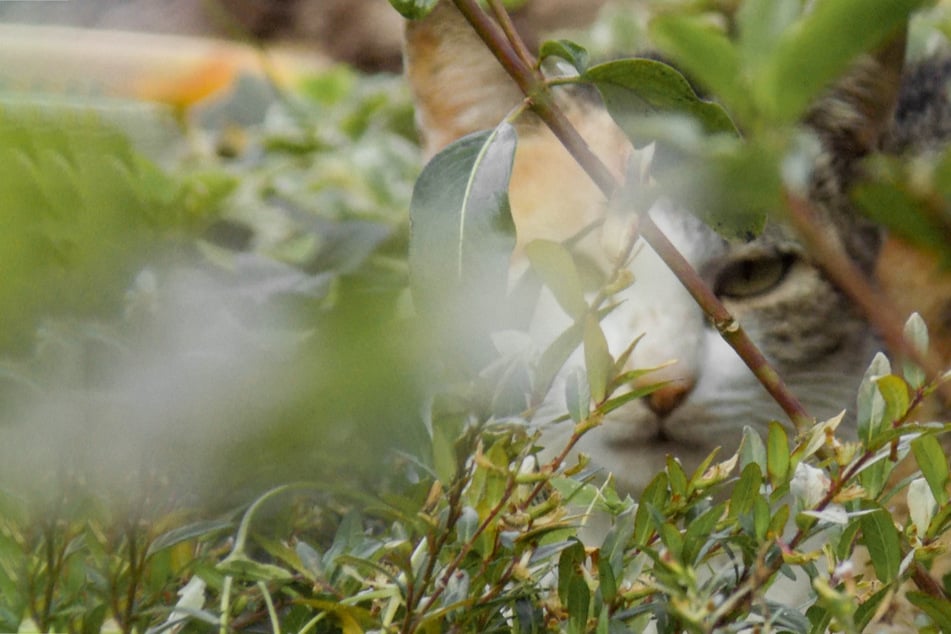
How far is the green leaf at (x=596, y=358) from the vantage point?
481 mm

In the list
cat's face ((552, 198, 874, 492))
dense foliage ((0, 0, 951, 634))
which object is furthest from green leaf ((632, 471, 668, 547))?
cat's face ((552, 198, 874, 492))

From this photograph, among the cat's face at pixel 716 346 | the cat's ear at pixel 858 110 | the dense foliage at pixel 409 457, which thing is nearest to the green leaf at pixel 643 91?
the dense foliage at pixel 409 457

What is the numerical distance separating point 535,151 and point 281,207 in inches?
18.3

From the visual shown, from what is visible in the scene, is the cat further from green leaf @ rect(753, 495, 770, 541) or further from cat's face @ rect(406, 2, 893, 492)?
green leaf @ rect(753, 495, 770, 541)

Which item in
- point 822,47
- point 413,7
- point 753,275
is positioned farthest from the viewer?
point 753,275

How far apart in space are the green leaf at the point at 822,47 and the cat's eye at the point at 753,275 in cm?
103

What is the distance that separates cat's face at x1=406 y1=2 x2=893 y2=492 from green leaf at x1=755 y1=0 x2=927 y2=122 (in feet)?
2.79

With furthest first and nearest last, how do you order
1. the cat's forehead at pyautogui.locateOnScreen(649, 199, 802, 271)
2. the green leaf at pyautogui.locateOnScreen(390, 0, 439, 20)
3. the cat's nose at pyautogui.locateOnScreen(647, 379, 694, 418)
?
the cat's forehead at pyautogui.locateOnScreen(649, 199, 802, 271)
the cat's nose at pyautogui.locateOnScreen(647, 379, 694, 418)
the green leaf at pyautogui.locateOnScreen(390, 0, 439, 20)

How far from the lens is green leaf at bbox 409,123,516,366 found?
47 centimetres

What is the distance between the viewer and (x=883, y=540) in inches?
19.6

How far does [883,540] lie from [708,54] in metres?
0.35

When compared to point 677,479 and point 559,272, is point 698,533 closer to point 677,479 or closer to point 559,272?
point 677,479

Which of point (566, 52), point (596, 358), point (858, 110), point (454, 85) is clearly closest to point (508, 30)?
point (566, 52)

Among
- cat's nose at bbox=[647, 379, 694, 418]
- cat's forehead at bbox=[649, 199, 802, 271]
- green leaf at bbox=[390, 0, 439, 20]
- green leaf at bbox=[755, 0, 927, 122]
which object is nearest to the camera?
green leaf at bbox=[755, 0, 927, 122]
